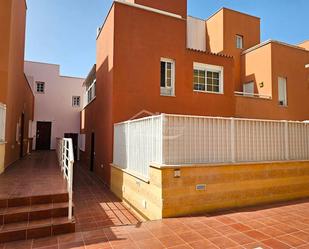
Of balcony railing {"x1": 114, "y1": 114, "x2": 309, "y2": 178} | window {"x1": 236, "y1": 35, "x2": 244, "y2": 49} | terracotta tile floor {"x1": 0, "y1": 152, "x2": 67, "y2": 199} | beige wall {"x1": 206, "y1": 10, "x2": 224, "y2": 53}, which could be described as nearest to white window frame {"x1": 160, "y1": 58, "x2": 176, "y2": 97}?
balcony railing {"x1": 114, "y1": 114, "x2": 309, "y2": 178}

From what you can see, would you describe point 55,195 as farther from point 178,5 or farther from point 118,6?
point 178,5

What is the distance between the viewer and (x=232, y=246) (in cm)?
397

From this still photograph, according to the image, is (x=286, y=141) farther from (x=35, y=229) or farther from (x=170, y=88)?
(x=35, y=229)

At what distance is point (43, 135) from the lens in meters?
22.0

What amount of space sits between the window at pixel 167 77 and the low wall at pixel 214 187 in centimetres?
480

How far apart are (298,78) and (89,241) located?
54.7 feet

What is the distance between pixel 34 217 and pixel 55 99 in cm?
1936

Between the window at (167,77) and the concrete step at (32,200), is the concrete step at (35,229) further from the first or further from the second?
the window at (167,77)

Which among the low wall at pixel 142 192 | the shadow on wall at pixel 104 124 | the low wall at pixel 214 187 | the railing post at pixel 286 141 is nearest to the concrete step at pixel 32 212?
the low wall at pixel 142 192

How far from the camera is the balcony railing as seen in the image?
18.8ft

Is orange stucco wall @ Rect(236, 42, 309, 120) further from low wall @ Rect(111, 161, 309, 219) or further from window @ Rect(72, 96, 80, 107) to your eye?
Answer: window @ Rect(72, 96, 80, 107)

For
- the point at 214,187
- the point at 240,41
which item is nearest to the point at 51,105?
the point at 240,41

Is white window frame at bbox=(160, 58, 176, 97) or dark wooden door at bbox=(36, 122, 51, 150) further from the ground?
white window frame at bbox=(160, 58, 176, 97)

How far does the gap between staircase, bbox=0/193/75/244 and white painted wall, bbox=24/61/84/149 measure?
18035 mm
